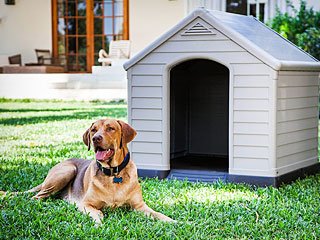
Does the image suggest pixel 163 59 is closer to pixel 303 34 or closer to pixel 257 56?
pixel 257 56

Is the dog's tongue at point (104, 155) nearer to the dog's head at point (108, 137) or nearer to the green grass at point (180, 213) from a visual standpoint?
the dog's head at point (108, 137)

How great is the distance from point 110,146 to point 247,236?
1.20 meters

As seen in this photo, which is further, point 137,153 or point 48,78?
point 48,78

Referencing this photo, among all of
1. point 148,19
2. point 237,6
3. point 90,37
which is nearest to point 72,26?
point 90,37

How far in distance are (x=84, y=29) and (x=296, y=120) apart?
55.8ft

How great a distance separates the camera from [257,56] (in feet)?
21.6

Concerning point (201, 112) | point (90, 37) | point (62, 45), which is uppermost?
point (90, 37)

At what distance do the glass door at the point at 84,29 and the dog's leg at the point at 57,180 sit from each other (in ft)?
56.1

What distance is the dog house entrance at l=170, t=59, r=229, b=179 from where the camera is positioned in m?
8.37

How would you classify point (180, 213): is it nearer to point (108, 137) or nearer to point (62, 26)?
point (108, 137)

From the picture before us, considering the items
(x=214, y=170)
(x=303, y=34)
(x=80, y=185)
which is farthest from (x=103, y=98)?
(x=80, y=185)

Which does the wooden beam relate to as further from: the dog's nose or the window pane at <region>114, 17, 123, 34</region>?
the dog's nose

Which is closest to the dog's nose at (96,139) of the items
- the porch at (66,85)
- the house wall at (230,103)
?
the house wall at (230,103)

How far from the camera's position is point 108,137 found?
521 cm
